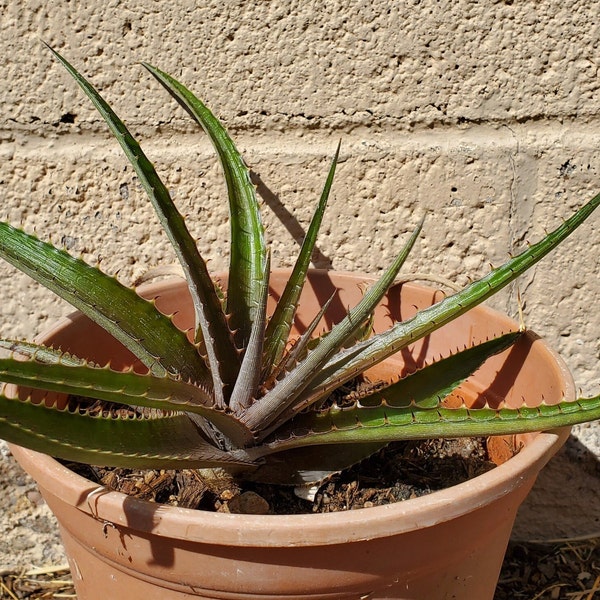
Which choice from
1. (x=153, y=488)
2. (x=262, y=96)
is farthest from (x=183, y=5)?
(x=153, y=488)

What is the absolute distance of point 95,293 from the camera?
2.95 feet

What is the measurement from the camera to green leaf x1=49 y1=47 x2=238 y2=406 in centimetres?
86

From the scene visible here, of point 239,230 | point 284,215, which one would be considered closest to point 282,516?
point 239,230

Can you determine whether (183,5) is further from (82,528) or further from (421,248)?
(82,528)

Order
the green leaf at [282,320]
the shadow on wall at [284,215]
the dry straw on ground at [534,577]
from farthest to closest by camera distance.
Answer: the dry straw on ground at [534,577]
the shadow on wall at [284,215]
the green leaf at [282,320]

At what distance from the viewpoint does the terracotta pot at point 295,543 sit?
74cm

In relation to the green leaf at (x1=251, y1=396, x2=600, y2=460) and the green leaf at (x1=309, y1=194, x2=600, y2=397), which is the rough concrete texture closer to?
the green leaf at (x1=309, y1=194, x2=600, y2=397)

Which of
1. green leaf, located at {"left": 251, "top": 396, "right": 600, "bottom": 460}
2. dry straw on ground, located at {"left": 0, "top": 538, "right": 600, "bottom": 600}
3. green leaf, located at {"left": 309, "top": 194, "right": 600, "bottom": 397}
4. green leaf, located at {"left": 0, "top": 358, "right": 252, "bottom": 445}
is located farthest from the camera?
dry straw on ground, located at {"left": 0, "top": 538, "right": 600, "bottom": 600}

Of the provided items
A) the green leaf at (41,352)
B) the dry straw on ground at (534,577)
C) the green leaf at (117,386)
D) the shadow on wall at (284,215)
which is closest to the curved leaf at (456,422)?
the green leaf at (117,386)

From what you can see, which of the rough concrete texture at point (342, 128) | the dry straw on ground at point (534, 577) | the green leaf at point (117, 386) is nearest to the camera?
the green leaf at point (117, 386)

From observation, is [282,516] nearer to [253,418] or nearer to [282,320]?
[253,418]

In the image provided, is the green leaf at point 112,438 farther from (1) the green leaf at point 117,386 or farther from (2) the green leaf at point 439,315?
(2) the green leaf at point 439,315

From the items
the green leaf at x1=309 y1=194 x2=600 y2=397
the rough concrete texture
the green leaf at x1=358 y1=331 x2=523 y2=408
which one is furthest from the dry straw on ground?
the green leaf at x1=309 y1=194 x2=600 y2=397

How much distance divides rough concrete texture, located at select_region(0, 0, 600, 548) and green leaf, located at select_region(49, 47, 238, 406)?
13.1 inches
